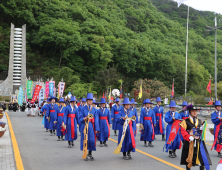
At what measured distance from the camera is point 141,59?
71.4 metres

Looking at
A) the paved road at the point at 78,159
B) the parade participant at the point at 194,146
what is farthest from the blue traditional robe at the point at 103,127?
the parade participant at the point at 194,146

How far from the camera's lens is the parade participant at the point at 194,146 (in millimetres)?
6203

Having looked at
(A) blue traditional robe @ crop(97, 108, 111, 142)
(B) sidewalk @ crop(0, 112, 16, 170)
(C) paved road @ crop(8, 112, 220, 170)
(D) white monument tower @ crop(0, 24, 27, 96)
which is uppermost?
(D) white monument tower @ crop(0, 24, 27, 96)

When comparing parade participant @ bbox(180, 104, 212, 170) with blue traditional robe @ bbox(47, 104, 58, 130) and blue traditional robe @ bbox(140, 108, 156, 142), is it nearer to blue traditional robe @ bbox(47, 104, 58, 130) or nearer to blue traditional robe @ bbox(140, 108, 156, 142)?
blue traditional robe @ bbox(140, 108, 156, 142)

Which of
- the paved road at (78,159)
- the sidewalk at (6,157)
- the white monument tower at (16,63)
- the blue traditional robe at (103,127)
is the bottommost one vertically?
the paved road at (78,159)

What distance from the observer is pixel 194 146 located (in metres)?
6.26

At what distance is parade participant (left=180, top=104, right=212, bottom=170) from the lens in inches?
244

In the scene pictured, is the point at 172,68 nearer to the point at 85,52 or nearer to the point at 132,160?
the point at 85,52

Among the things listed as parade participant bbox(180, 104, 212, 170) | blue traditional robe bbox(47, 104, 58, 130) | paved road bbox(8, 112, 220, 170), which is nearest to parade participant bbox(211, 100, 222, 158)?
paved road bbox(8, 112, 220, 170)

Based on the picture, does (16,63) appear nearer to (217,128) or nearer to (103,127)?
(103,127)

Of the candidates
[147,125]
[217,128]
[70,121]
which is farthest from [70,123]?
[217,128]

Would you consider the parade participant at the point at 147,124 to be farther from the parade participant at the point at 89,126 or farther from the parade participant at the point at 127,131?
the parade participant at the point at 89,126

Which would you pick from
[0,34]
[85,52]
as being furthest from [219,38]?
[0,34]

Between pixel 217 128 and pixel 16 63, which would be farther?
pixel 16 63
